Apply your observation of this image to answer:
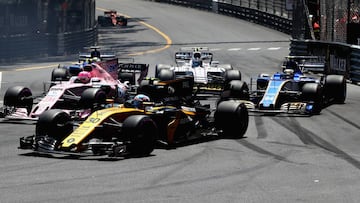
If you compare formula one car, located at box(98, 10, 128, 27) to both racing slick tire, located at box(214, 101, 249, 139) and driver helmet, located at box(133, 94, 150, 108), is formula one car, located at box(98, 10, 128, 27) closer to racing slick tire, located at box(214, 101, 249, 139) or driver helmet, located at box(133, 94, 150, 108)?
racing slick tire, located at box(214, 101, 249, 139)

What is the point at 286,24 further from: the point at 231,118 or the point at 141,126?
the point at 141,126

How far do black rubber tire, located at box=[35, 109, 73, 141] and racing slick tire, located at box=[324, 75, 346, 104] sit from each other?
420 inches

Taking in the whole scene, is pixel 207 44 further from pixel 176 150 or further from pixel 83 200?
pixel 83 200

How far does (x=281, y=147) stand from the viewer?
17.8m

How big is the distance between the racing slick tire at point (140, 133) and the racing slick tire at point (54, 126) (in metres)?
1.41

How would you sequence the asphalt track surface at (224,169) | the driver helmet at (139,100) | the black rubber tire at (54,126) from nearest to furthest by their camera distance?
the asphalt track surface at (224,169) < the black rubber tire at (54,126) < the driver helmet at (139,100)

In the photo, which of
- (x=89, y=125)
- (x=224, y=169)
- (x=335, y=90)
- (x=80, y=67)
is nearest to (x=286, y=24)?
(x=335, y=90)

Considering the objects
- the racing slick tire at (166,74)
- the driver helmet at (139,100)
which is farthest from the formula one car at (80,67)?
the driver helmet at (139,100)

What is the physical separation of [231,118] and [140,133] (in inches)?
116

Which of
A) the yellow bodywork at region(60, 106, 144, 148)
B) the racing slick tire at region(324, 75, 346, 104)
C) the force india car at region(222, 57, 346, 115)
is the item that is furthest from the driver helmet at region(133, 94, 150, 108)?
the racing slick tire at region(324, 75, 346, 104)

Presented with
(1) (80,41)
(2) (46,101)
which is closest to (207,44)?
(1) (80,41)

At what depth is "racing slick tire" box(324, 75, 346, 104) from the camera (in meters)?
25.9

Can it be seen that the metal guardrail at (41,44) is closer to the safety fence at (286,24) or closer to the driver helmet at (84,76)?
the safety fence at (286,24)

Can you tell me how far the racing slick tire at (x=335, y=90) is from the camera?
25.9 meters
